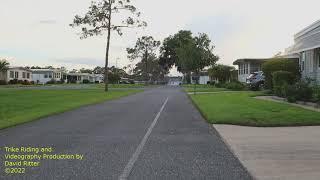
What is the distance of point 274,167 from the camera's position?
9266 mm

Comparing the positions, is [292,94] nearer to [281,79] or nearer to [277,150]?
[281,79]

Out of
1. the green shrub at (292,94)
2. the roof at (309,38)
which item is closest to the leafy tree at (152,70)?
the roof at (309,38)

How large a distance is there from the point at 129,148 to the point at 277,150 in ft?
10.5

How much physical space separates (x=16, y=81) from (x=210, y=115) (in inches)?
3346

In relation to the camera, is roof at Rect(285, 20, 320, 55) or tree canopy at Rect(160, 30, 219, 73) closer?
roof at Rect(285, 20, 320, 55)

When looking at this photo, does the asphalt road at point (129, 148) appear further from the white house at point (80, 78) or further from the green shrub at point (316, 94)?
the white house at point (80, 78)

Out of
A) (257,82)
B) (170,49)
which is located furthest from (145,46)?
(257,82)

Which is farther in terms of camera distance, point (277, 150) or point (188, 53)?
point (188, 53)

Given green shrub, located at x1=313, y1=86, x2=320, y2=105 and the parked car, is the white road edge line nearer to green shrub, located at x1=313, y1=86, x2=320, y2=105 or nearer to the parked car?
green shrub, located at x1=313, y1=86, x2=320, y2=105

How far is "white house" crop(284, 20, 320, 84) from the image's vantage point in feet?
97.4

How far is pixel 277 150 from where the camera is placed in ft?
37.0

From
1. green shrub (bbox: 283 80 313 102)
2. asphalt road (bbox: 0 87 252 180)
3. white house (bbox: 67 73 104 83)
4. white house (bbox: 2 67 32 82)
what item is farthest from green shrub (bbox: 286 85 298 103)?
white house (bbox: 67 73 104 83)

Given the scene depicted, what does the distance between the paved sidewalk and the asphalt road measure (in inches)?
13.1

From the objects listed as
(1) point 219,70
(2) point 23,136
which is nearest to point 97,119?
(2) point 23,136
